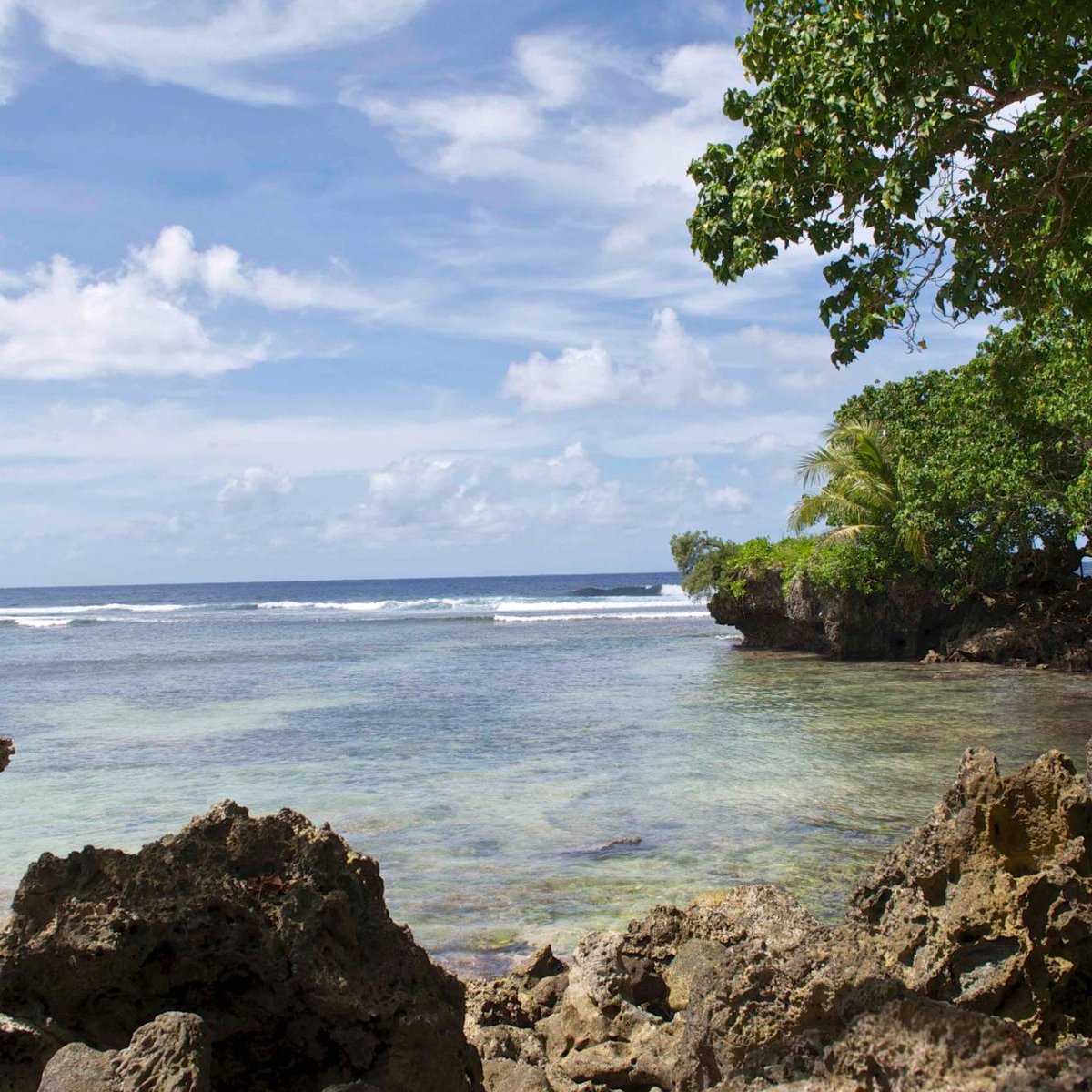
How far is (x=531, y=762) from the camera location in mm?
12562

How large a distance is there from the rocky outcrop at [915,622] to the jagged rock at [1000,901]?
19292mm

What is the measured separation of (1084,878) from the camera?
3.84 meters

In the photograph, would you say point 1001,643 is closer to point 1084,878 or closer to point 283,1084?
point 1084,878

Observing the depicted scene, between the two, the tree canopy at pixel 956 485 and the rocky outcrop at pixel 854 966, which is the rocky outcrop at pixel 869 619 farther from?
the rocky outcrop at pixel 854 966

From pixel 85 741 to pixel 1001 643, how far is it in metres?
18.4

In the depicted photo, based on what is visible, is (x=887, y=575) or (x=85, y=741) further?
(x=887, y=575)

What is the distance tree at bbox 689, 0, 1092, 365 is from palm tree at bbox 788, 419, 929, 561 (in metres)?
16.9

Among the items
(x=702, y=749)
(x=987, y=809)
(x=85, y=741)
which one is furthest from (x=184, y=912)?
(x=85, y=741)

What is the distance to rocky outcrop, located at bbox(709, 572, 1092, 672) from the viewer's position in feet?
74.4

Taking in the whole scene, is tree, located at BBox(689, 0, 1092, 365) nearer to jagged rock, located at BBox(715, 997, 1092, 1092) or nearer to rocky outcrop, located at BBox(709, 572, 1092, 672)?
jagged rock, located at BBox(715, 997, 1092, 1092)

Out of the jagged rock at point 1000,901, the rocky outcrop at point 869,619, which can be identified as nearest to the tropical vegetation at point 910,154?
the jagged rock at point 1000,901

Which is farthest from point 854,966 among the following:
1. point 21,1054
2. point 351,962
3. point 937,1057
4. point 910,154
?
point 910,154

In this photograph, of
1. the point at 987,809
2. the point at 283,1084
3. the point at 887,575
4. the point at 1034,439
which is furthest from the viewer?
the point at 887,575

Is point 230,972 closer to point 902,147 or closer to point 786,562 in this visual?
point 902,147
